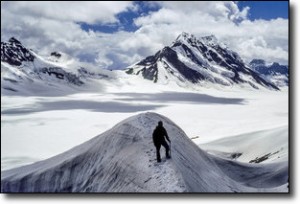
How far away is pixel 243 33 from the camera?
17.7m

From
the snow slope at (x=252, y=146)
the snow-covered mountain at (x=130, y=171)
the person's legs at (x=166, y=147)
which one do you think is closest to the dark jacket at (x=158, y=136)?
the person's legs at (x=166, y=147)

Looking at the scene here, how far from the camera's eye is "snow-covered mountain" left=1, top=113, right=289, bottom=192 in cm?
1185

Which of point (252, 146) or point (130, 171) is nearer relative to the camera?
point (130, 171)

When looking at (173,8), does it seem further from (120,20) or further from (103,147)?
(103,147)

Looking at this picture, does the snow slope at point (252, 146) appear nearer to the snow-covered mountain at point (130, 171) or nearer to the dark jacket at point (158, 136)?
Answer: the snow-covered mountain at point (130, 171)

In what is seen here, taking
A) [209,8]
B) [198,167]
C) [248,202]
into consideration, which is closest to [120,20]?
[209,8]

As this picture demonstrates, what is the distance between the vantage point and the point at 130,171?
12.5 metres

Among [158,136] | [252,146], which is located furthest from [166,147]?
[252,146]

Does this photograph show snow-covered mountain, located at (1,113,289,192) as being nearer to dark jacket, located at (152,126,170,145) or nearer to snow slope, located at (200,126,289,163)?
dark jacket, located at (152,126,170,145)

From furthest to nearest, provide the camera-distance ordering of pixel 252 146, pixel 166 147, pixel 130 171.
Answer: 1. pixel 252 146
2. pixel 130 171
3. pixel 166 147

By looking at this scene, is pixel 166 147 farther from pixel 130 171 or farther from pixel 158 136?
pixel 130 171

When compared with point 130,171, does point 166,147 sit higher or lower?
higher

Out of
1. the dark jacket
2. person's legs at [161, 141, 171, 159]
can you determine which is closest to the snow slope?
person's legs at [161, 141, 171, 159]

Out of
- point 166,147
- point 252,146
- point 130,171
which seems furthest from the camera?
point 252,146
